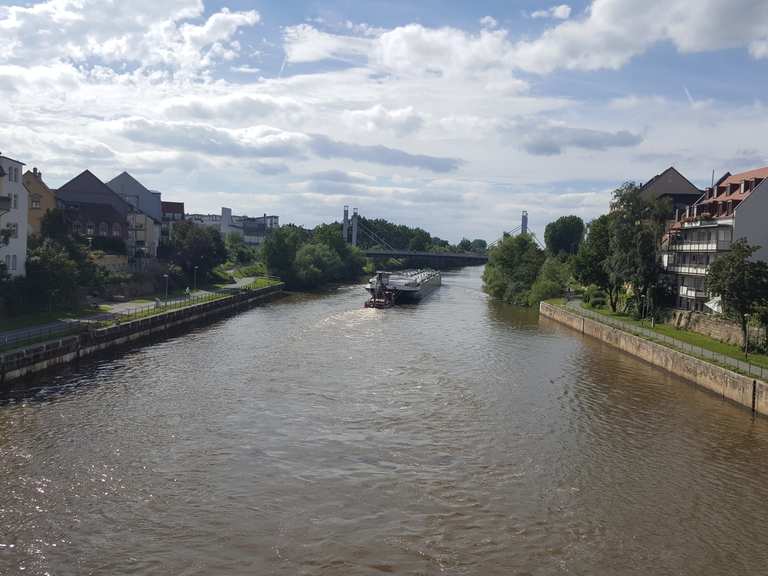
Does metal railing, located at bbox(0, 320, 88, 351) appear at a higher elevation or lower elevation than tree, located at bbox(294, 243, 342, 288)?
lower

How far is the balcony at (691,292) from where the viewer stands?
52.4 m

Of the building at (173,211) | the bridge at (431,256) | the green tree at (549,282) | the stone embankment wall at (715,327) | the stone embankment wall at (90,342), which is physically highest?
the building at (173,211)

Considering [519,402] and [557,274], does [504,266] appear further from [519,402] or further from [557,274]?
[519,402]

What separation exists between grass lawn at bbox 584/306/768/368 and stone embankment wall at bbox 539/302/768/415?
186 centimetres

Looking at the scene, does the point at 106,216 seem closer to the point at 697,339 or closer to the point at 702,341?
the point at 697,339

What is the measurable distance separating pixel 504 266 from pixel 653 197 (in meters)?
40.4

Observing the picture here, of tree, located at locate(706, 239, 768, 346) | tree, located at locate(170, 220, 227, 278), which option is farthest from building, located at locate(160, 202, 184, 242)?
tree, located at locate(706, 239, 768, 346)

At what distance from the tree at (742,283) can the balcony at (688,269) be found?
1352 cm

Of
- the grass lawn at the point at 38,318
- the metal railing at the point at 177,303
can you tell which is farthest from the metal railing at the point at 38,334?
the metal railing at the point at 177,303

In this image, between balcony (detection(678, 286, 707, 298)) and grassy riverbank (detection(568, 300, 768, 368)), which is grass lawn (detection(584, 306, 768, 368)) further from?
balcony (detection(678, 286, 707, 298))

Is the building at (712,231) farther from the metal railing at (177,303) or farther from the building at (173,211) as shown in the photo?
the building at (173,211)

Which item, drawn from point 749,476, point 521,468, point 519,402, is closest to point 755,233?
point 519,402

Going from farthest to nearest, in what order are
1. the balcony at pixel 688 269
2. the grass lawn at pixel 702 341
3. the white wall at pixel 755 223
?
the balcony at pixel 688 269 → the white wall at pixel 755 223 → the grass lawn at pixel 702 341

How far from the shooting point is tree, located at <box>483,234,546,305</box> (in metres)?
92.4
